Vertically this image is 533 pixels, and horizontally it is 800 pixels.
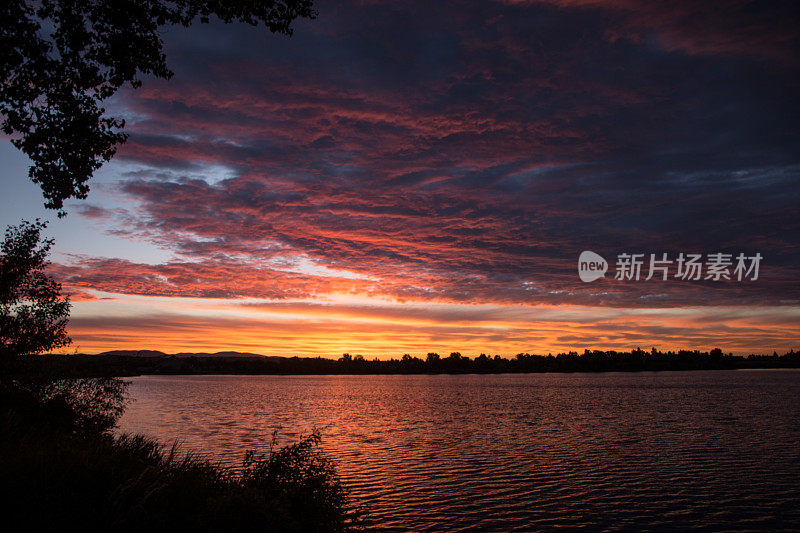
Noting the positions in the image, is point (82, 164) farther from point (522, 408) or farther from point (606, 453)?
point (522, 408)

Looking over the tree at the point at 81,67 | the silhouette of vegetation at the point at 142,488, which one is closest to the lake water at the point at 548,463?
the silhouette of vegetation at the point at 142,488

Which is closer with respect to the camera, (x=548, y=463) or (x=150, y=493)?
(x=150, y=493)

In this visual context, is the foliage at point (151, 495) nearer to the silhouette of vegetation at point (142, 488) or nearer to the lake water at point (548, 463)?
the silhouette of vegetation at point (142, 488)

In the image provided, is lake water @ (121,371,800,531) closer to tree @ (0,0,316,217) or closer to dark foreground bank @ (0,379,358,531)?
dark foreground bank @ (0,379,358,531)

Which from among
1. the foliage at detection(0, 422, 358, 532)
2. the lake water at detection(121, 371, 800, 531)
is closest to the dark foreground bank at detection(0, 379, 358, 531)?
the foliage at detection(0, 422, 358, 532)

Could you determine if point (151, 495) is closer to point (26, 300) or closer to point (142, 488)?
point (142, 488)

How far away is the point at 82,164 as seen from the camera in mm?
16828

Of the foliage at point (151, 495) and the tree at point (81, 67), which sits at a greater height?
the tree at point (81, 67)

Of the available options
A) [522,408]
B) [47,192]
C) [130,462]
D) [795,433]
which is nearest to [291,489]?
[130,462]

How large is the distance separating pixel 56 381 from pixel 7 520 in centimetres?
2800

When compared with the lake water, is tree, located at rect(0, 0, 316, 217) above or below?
above

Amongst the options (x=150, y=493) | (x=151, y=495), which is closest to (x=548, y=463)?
(x=151, y=495)

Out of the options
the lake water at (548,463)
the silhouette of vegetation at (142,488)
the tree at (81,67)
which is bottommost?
the lake water at (548,463)

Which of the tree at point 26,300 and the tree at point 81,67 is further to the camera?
the tree at point 26,300
